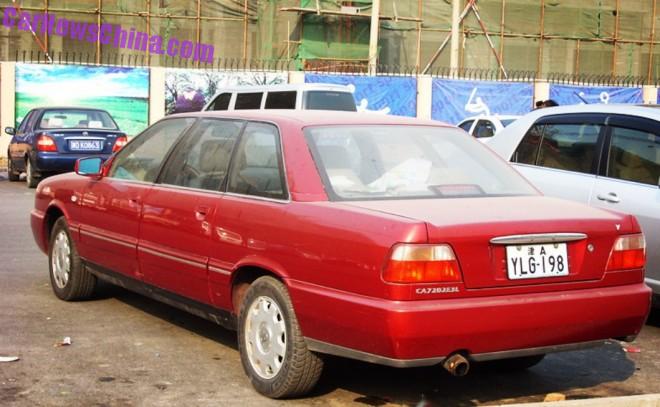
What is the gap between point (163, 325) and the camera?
7.11m

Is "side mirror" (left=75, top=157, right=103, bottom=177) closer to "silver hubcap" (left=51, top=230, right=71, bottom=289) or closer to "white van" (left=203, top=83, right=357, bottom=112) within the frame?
"silver hubcap" (left=51, top=230, right=71, bottom=289)

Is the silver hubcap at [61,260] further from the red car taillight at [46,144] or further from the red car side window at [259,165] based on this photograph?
the red car taillight at [46,144]

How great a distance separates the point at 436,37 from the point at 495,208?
30.7 meters

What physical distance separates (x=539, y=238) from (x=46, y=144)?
547 inches

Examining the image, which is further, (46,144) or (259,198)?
(46,144)

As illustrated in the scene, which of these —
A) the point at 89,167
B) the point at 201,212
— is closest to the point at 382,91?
the point at 89,167

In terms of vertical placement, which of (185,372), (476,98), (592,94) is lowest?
(185,372)

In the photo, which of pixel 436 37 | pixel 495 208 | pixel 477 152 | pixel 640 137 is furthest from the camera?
pixel 436 37

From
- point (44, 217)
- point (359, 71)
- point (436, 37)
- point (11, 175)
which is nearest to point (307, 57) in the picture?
point (359, 71)

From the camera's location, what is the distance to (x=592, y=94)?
30.8 meters

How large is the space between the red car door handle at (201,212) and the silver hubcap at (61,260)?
206 cm

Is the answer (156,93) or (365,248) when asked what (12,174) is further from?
(365,248)

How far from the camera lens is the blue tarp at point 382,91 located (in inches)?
1107

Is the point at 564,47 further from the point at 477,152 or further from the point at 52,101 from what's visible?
the point at 477,152
